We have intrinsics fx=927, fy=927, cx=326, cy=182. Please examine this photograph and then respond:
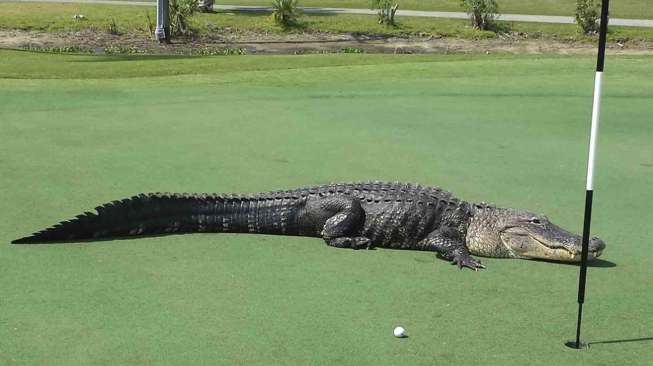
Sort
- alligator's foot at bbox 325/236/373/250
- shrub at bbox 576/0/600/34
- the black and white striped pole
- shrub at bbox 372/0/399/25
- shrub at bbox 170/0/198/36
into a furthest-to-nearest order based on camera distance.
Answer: shrub at bbox 372/0/399/25 → shrub at bbox 576/0/600/34 → shrub at bbox 170/0/198/36 → alligator's foot at bbox 325/236/373/250 → the black and white striped pole

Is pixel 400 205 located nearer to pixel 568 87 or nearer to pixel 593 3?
pixel 568 87

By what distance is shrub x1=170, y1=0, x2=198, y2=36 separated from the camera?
20031 millimetres

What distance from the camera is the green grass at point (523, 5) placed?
2604cm

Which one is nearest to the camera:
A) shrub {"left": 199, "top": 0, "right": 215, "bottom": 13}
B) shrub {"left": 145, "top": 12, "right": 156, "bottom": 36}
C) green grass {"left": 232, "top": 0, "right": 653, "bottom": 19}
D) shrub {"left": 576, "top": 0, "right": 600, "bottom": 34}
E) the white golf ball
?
the white golf ball

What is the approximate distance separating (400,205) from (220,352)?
2094 millimetres

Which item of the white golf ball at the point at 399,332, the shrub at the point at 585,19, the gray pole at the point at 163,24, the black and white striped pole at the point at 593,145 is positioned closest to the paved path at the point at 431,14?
the shrub at the point at 585,19

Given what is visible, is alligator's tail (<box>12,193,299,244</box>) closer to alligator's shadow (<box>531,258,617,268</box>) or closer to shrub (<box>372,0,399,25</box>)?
alligator's shadow (<box>531,258,617,268</box>)

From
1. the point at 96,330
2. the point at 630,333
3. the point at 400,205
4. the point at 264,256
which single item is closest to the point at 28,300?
the point at 96,330

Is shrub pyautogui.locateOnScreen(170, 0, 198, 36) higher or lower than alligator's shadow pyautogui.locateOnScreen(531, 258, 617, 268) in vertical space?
higher

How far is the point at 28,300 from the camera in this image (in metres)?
4.61

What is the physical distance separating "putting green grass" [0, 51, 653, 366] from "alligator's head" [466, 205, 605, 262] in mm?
93

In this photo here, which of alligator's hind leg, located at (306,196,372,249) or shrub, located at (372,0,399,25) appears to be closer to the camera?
alligator's hind leg, located at (306,196,372,249)

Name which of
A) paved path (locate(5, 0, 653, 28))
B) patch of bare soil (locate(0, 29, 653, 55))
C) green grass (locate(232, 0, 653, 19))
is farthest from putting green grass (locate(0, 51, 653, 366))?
green grass (locate(232, 0, 653, 19))

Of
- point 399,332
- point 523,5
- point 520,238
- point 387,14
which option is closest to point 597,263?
point 520,238
